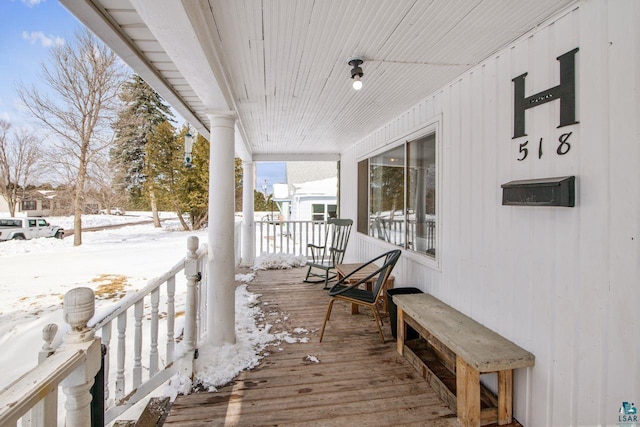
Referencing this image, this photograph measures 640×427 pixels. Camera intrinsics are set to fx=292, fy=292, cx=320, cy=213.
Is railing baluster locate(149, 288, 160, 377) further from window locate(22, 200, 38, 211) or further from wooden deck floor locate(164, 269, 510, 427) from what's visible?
window locate(22, 200, 38, 211)

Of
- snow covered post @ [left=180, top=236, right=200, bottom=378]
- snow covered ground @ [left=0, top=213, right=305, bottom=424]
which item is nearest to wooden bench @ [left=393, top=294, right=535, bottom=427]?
snow covered ground @ [left=0, top=213, right=305, bottom=424]

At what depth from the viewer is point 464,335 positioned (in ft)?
6.29

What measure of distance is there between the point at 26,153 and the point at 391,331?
1830cm

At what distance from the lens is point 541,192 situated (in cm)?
161

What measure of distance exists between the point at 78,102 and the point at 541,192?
47.9 feet

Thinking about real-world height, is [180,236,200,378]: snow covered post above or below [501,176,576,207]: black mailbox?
below

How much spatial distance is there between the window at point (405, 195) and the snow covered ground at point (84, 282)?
1.65m

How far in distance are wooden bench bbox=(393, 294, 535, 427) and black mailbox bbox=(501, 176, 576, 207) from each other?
88cm

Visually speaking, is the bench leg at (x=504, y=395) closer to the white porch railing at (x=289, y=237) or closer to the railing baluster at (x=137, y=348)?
the railing baluster at (x=137, y=348)

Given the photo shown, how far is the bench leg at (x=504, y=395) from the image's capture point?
176 cm

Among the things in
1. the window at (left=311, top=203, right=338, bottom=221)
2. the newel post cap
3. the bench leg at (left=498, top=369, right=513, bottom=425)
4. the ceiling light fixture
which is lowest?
the bench leg at (left=498, top=369, right=513, bottom=425)

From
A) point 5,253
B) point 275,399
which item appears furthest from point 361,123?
point 5,253

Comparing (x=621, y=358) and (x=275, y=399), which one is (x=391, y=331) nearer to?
(x=275, y=399)

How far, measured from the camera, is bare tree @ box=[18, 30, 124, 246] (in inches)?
417
